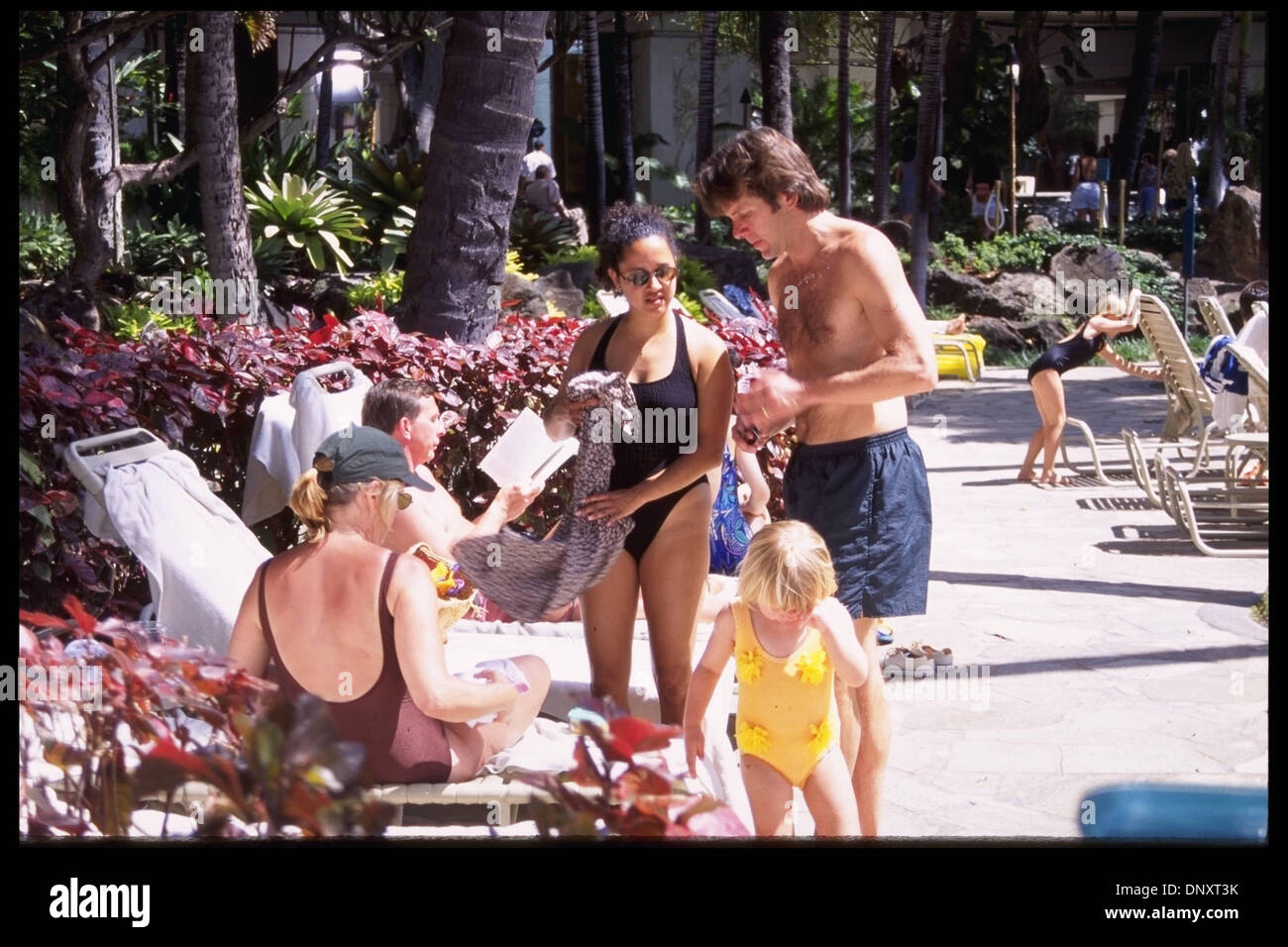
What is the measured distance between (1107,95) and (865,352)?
2583 cm

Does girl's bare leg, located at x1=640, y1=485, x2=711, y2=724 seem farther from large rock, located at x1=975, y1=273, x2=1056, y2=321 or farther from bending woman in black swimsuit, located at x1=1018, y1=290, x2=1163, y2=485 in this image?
large rock, located at x1=975, y1=273, x2=1056, y2=321

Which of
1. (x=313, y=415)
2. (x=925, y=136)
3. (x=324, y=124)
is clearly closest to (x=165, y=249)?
(x=324, y=124)

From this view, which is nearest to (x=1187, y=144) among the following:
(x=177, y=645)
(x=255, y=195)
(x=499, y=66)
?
(x=255, y=195)

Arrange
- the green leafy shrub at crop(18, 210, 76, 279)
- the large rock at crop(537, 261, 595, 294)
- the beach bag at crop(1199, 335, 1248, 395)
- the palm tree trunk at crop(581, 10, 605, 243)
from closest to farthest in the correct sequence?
1. the beach bag at crop(1199, 335, 1248, 395)
2. the green leafy shrub at crop(18, 210, 76, 279)
3. the large rock at crop(537, 261, 595, 294)
4. the palm tree trunk at crop(581, 10, 605, 243)

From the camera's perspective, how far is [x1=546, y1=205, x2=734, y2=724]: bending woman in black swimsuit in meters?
4.02

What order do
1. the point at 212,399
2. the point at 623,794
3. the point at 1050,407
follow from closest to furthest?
the point at 623,794, the point at 212,399, the point at 1050,407

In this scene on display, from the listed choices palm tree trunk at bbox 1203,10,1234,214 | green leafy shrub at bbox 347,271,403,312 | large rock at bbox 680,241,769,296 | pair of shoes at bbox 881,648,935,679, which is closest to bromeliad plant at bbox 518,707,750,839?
pair of shoes at bbox 881,648,935,679

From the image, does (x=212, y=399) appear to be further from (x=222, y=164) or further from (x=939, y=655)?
(x=222, y=164)

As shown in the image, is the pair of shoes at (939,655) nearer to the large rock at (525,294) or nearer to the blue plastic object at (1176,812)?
the blue plastic object at (1176,812)

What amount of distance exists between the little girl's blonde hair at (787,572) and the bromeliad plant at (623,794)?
0.65 m

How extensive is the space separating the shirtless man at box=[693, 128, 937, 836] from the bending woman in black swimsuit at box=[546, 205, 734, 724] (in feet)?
0.61

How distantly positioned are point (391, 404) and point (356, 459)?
3.57 ft

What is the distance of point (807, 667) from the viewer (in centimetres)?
351
